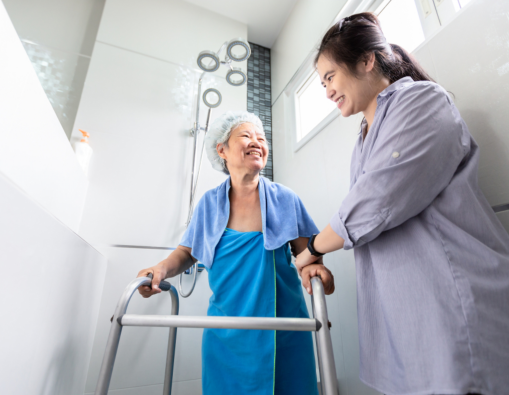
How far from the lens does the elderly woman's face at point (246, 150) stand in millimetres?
1131

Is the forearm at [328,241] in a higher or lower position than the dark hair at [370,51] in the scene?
lower

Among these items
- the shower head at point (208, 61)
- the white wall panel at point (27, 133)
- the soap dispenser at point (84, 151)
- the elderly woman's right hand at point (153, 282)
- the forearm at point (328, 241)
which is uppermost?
the shower head at point (208, 61)

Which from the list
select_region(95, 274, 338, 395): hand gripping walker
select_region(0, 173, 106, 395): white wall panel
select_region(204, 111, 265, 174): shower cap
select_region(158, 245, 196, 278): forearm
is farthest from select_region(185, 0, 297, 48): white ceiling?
select_region(95, 274, 338, 395): hand gripping walker

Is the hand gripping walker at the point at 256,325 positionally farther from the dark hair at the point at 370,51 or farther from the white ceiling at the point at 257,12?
the white ceiling at the point at 257,12

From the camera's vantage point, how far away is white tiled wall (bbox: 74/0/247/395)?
1352 mm

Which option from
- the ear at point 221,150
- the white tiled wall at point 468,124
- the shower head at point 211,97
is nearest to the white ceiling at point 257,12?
the white tiled wall at point 468,124

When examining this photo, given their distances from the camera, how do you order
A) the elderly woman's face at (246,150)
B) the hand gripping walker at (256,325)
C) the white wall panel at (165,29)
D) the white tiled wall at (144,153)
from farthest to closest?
the white wall panel at (165,29) → the white tiled wall at (144,153) → the elderly woman's face at (246,150) → the hand gripping walker at (256,325)

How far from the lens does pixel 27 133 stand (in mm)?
712

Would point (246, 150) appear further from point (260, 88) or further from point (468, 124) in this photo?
point (260, 88)

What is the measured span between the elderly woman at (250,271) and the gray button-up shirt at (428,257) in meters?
0.23

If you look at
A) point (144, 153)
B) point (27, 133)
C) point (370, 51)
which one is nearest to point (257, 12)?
point (144, 153)

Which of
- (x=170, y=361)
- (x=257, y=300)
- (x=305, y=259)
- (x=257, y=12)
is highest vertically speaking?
(x=257, y=12)

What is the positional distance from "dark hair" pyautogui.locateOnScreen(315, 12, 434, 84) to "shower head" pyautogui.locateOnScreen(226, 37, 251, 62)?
0.78m

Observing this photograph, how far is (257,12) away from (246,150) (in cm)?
165
